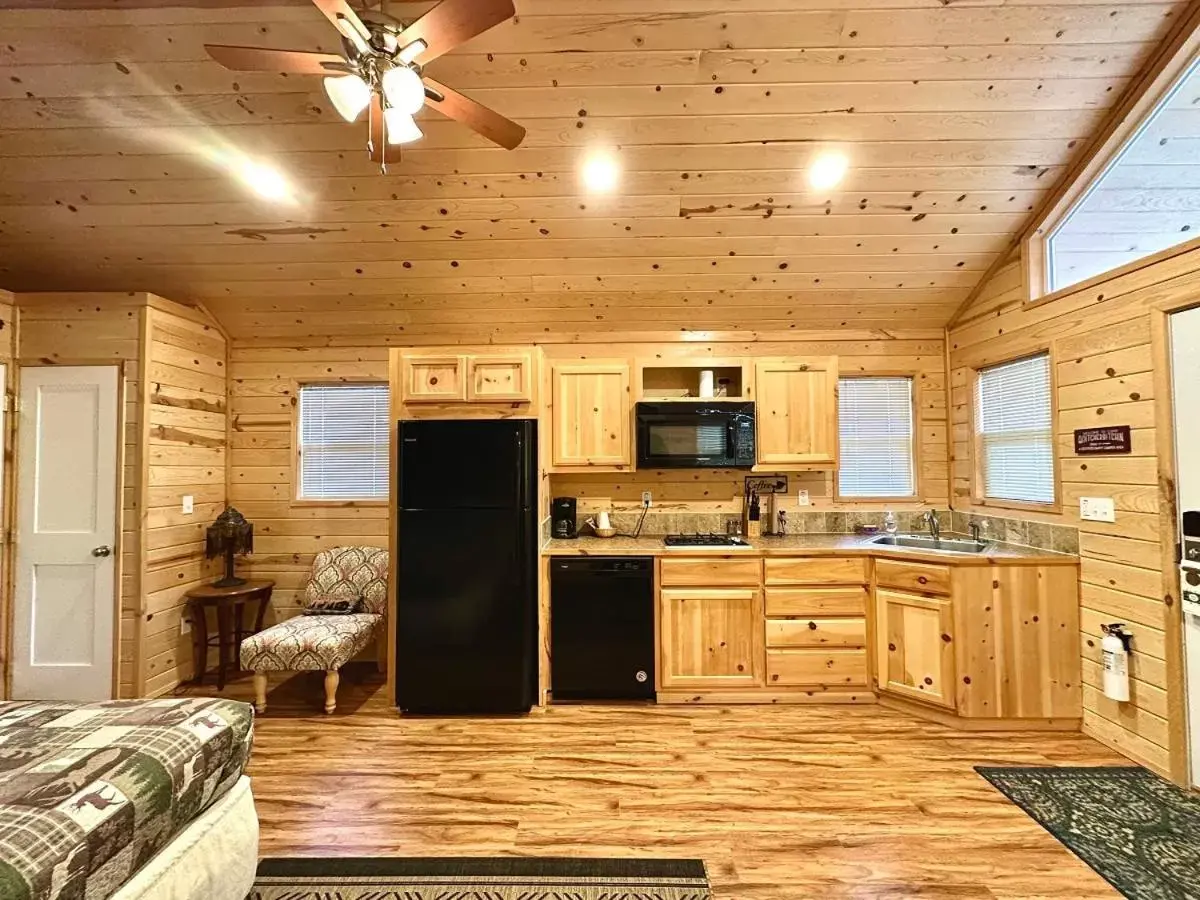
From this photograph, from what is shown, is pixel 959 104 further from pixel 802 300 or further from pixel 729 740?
pixel 729 740

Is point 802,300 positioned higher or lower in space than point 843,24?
lower

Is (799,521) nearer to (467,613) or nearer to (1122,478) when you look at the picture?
(1122,478)

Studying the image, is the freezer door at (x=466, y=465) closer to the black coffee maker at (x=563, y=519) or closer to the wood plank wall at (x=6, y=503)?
the black coffee maker at (x=563, y=519)

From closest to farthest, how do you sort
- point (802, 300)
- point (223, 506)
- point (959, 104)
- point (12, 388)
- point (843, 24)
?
point (843, 24) → point (959, 104) → point (12, 388) → point (802, 300) → point (223, 506)

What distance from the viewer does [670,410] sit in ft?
11.6

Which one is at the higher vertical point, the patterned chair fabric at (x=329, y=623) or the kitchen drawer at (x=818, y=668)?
the patterned chair fabric at (x=329, y=623)

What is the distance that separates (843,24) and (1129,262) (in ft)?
5.90

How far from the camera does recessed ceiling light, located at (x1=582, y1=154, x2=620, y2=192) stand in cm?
275

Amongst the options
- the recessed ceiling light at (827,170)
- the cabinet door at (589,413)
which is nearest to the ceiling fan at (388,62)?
the recessed ceiling light at (827,170)

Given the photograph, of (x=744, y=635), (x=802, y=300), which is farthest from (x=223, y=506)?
(x=802, y=300)

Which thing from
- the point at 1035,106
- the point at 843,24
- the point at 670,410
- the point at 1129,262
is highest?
the point at 843,24

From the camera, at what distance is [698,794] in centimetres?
231

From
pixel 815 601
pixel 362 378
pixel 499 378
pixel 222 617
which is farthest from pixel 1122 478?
pixel 222 617

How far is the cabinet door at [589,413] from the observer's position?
3.59 metres
